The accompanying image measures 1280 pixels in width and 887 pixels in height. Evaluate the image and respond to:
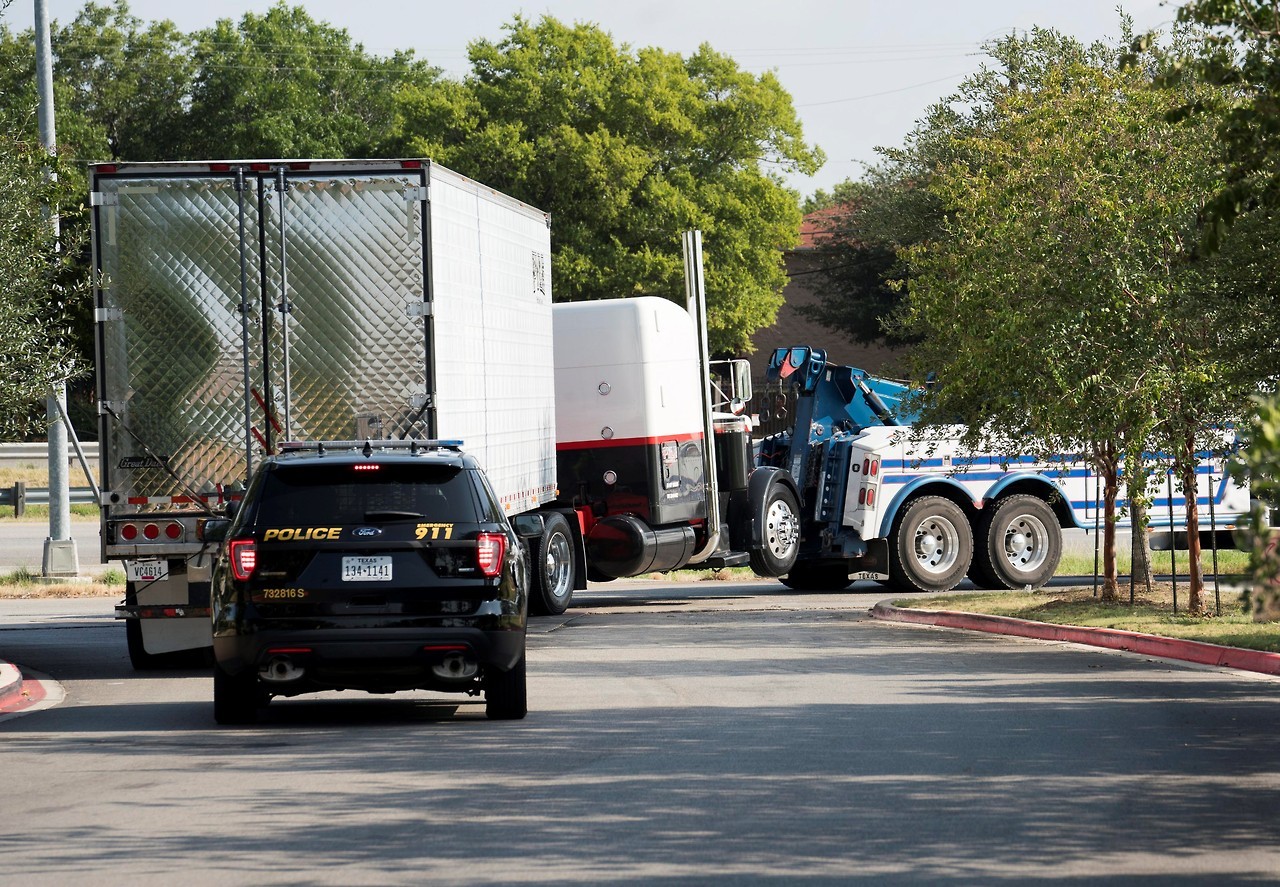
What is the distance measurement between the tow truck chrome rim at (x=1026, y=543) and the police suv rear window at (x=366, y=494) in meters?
12.4

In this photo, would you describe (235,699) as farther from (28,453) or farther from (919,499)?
(28,453)

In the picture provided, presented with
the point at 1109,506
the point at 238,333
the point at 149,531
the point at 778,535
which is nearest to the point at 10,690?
the point at 149,531

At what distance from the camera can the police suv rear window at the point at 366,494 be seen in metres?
11.5

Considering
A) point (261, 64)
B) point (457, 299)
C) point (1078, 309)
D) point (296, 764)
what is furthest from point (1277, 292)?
point (261, 64)

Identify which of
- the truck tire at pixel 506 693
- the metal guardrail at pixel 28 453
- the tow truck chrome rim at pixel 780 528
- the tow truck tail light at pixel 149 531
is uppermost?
the metal guardrail at pixel 28 453

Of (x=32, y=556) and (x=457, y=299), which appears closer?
(x=457, y=299)

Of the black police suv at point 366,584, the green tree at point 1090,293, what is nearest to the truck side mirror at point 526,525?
the black police suv at point 366,584

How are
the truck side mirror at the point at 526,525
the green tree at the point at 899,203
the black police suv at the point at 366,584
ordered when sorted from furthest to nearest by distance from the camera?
the green tree at the point at 899,203, the truck side mirror at the point at 526,525, the black police suv at the point at 366,584

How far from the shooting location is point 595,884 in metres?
7.09

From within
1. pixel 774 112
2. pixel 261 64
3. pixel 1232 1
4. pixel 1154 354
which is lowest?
pixel 1154 354

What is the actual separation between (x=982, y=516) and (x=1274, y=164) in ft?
40.2

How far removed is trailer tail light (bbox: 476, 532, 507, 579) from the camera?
37.6 feet

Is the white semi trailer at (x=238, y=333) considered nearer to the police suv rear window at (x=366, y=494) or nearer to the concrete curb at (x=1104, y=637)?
the police suv rear window at (x=366, y=494)

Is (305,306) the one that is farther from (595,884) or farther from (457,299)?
(595,884)
